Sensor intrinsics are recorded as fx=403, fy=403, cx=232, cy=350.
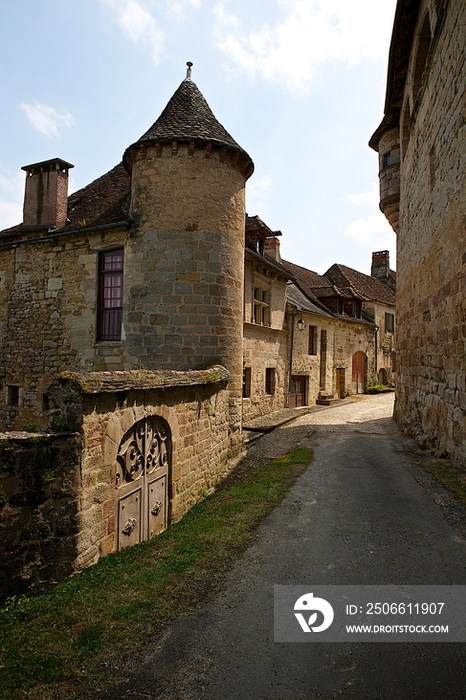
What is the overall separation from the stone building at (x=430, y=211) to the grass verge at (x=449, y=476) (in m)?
0.22

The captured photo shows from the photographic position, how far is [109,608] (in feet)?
11.3

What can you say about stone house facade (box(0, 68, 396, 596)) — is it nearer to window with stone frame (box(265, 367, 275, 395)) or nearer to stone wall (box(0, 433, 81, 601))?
stone wall (box(0, 433, 81, 601))

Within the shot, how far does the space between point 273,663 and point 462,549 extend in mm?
2604

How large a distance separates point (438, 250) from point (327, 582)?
6595 mm

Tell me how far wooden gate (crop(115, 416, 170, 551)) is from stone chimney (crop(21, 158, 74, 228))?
28.0 feet

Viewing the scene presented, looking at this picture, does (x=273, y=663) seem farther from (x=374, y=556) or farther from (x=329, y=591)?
(x=374, y=556)

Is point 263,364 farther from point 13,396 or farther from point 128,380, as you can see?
point 128,380

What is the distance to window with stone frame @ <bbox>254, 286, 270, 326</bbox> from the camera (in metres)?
15.7

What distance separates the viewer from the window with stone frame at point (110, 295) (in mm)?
10273

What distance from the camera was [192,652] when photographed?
9.71 ft

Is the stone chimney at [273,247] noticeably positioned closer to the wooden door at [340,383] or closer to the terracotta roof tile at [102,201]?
the terracotta roof tile at [102,201]

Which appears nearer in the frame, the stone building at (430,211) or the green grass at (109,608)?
the green grass at (109,608)

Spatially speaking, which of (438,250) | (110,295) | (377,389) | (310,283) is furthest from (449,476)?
(377,389)

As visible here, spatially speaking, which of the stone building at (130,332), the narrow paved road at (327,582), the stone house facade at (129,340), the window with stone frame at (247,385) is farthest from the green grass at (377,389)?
the narrow paved road at (327,582)
